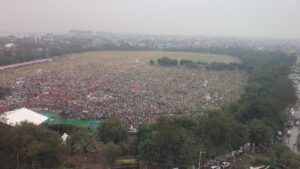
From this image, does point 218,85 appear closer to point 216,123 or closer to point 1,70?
point 216,123

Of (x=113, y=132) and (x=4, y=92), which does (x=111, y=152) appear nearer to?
(x=113, y=132)

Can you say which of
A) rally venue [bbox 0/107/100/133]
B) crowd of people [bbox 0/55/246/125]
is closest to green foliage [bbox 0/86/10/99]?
crowd of people [bbox 0/55/246/125]

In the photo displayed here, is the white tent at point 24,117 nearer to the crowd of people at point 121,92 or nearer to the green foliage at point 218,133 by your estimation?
the crowd of people at point 121,92

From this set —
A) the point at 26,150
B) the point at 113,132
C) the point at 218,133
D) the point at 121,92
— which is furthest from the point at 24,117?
the point at 121,92

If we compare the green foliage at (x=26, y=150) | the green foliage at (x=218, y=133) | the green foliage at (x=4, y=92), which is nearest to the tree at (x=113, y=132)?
the green foliage at (x=26, y=150)

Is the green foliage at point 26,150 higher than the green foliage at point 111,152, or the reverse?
the green foliage at point 26,150

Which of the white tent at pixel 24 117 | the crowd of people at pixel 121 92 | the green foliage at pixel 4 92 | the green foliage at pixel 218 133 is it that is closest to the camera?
the green foliage at pixel 218 133

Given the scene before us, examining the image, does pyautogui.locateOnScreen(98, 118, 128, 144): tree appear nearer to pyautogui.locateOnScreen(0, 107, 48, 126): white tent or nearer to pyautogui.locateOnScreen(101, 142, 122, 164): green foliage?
pyautogui.locateOnScreen(101, 142, 122, 164): green foliage

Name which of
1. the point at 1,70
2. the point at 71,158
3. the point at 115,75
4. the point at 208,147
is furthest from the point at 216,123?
the point at 1,70
